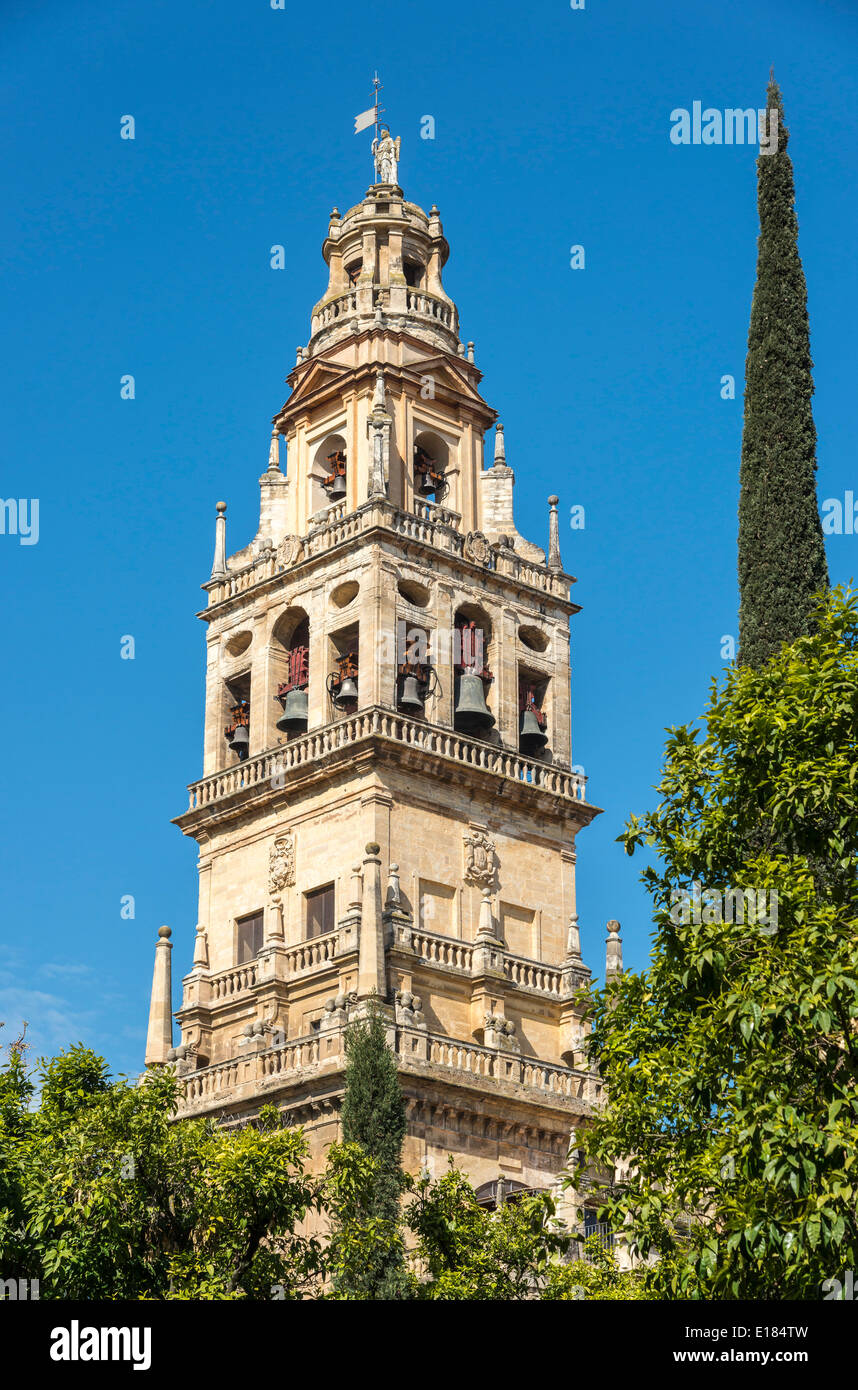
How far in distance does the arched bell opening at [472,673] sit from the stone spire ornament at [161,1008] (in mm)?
9516

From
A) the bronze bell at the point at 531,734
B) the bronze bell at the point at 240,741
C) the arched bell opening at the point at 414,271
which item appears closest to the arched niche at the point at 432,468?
the arched bell opening at the point at 414,271

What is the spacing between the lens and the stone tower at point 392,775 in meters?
48.2

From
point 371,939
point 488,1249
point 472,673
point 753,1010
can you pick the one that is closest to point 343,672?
point 472,673

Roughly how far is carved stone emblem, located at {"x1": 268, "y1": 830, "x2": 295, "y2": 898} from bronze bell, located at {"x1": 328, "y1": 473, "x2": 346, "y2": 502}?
10.3m

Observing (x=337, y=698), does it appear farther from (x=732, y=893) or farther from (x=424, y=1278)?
(x=732, y=893)

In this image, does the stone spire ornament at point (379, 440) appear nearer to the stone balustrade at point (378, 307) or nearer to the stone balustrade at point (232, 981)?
the stone balustrade at point (378, 307)

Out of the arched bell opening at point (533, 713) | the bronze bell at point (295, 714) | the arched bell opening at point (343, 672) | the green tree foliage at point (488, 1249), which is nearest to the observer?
the green tree foliage at point (488, 1249)

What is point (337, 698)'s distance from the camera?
54.0 meters

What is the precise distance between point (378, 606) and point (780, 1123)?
29.1 m

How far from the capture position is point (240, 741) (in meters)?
56.5

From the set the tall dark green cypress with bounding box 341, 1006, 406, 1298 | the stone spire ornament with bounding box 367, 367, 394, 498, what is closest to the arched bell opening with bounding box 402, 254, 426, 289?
the stone spire ornament with bounding box 367, 367, 394, 498

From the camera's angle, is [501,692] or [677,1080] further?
[501,692]

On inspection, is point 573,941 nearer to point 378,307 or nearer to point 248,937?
point 248,937
